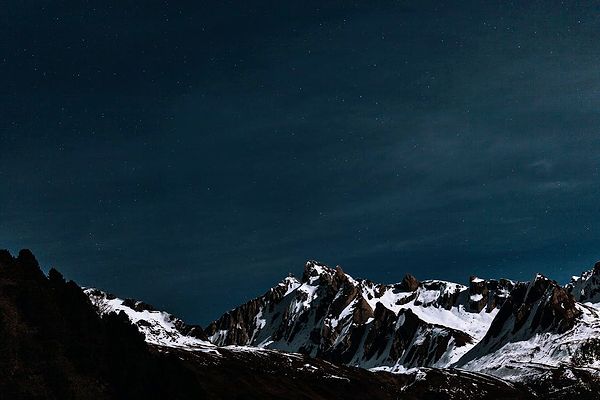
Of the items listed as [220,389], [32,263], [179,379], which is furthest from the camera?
[220,389]

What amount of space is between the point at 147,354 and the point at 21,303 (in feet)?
88.1

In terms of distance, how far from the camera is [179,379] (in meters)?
139

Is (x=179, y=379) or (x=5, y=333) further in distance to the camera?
(x=179, y=379)

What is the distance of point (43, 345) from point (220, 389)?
92112 millimetres

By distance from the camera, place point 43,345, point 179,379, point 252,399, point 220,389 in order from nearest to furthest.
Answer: point 43,345, point 179,379, point 252,399, point 220,389

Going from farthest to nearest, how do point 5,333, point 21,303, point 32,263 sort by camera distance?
point 32,263 < point 21,303 < point 5,333

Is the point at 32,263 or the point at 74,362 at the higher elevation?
the point at 32,263

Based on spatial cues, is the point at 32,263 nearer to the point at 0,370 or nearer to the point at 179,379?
the point at 179,379

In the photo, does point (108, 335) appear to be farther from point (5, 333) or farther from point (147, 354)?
point (5, 333)

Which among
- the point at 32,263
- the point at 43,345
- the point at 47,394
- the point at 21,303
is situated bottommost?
the point at 47,394

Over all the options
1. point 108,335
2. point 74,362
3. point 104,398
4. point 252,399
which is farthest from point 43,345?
point 252,399

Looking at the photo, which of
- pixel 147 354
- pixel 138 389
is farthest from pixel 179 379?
pixel 138 389

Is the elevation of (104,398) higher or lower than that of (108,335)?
lower

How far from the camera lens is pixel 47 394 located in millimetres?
97438
